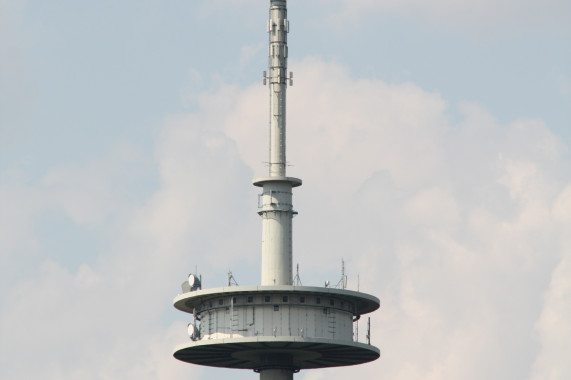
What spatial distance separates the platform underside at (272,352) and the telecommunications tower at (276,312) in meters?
0.08

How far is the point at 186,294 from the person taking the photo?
568 feet

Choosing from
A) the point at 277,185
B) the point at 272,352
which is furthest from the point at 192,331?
the point at 277,185

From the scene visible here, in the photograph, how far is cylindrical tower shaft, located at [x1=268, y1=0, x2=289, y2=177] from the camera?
178750mm

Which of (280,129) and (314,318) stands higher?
(280,129)

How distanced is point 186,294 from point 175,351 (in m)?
5.17

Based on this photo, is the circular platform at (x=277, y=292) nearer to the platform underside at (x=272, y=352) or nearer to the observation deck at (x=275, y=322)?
the observation deck at (x=275, y=322)

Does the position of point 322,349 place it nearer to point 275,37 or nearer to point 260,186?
point 260,186

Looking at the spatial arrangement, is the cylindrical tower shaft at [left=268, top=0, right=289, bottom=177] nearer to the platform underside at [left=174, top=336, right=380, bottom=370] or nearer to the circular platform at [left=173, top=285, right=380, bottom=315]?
the circular platform at [left=173, top=285, right=380, bottom=315]

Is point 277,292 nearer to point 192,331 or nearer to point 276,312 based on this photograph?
point 276,312

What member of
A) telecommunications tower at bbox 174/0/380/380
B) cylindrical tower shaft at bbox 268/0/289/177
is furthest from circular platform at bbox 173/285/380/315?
cylindrical tower shaft at bbox 268/0/289/177

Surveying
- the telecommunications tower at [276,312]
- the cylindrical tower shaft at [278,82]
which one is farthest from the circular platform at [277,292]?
the cylindrical tower shaft at [278,82]

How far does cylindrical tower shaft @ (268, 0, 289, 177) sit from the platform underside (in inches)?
592

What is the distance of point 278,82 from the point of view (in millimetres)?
181500

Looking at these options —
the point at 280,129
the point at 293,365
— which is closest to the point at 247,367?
the point at 293,365
